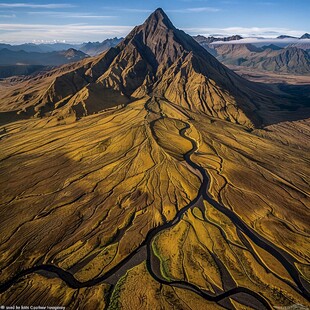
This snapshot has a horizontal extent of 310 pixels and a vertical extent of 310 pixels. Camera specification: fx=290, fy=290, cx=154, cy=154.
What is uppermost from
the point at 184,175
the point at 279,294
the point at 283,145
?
the point at 279,294

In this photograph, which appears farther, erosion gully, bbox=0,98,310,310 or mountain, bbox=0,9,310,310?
mountain, bbox=0,9,310,310

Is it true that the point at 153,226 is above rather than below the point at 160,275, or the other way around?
below

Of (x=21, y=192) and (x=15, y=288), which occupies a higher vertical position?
(x=15, y=288)

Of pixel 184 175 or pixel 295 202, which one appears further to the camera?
pixel 184 175

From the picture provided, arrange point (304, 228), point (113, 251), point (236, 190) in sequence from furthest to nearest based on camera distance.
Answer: point (236, 190) → point (304, 228) → point (113, 251)

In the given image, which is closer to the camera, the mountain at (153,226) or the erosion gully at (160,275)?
the erosion gully at (160,275)

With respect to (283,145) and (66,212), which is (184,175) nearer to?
(66,212)

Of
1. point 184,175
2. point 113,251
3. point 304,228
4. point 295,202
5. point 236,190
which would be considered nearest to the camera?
point 113,251

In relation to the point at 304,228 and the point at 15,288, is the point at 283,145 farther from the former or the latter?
the point at 15,288

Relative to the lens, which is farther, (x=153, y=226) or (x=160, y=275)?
(x=153, y=226)

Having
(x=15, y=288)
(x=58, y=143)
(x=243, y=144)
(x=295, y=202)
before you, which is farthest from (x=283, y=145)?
(x=15, y=288)
